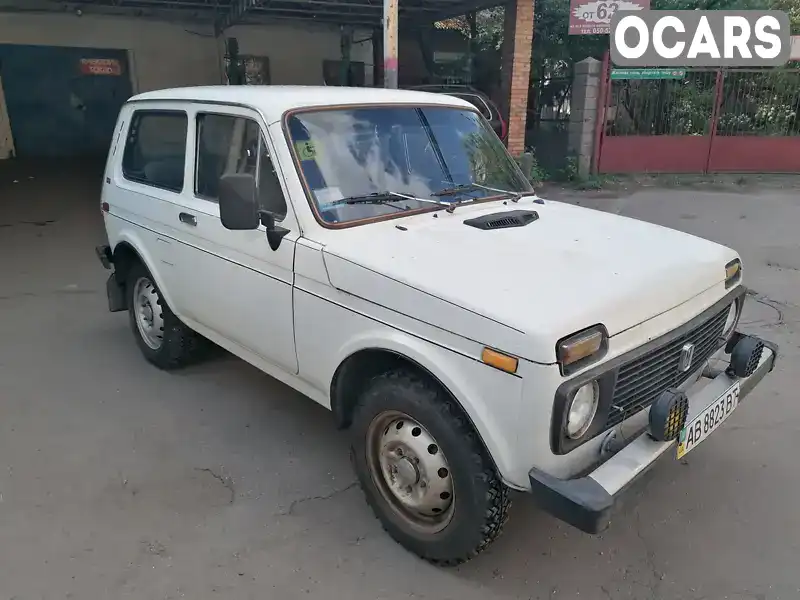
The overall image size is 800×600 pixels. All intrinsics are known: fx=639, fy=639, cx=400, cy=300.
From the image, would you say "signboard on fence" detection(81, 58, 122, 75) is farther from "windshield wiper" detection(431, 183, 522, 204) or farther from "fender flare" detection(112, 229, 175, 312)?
"windshield wiper" detection(431, 183, 522, 204)

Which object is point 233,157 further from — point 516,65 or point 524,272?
point 516,65

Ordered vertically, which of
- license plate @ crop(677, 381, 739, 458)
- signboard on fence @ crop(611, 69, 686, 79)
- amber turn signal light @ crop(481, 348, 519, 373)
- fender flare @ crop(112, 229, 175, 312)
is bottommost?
license plate @ crop(677, 381, 739, 458)

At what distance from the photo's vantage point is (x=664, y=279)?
8.82 ft

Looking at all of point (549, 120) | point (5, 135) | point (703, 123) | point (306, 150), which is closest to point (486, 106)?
point (549, 120)

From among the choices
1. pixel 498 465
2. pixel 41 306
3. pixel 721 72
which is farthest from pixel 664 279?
pixel 721 72

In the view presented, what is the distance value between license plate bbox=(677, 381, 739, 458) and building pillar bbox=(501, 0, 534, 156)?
33.0ft

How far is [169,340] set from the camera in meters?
4.56

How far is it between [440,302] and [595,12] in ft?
43.4

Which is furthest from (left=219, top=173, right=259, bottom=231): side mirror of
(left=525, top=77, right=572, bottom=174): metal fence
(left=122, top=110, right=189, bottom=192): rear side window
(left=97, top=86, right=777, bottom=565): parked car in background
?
(left=525, top=77, right=572, bottom=174): metal fence

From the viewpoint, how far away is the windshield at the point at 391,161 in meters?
3.18

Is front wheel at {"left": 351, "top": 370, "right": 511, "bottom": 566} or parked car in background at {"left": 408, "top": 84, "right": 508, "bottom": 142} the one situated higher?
parked car in background at {"left": 408, "top": 84, "right": 508, "bottom": 142}

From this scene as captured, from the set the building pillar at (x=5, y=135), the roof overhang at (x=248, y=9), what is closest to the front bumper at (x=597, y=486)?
the roof overhang at (x=248, y=9)

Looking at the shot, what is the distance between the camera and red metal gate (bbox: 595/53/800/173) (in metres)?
13.2

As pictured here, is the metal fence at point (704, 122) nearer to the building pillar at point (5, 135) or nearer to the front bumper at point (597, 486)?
the front bumper at point (597, 486)
